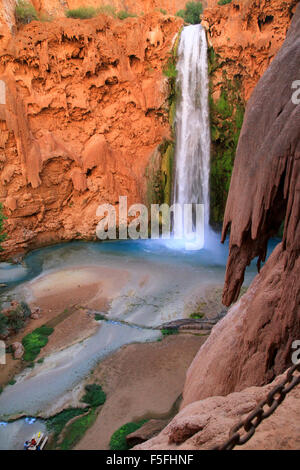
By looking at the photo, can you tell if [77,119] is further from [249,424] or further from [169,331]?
[249,424]

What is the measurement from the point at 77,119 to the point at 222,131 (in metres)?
8.62

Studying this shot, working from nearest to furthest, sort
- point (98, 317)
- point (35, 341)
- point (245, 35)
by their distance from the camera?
point (35, 341) → point (98, 317) → point (245, 35)

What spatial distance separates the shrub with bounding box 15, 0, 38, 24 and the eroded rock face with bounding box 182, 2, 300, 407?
1714 cm

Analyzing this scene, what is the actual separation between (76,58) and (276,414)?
18.8 m

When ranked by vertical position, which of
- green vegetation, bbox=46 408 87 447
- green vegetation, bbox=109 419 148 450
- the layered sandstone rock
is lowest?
green vegetation, bbox=46 408 87 447

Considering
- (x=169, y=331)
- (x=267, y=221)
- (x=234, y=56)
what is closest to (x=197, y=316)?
(x=169, y=331)

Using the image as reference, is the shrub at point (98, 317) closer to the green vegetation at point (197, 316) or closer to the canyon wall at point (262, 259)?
the green vegetation at point (197, 316)

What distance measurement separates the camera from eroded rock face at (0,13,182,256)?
1562 centimetres

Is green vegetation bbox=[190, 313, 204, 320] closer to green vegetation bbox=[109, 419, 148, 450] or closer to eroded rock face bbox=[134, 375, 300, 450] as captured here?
green vegetation bbox=[109, 419, 148, 450]

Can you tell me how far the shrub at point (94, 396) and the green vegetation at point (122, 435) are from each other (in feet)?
3.13

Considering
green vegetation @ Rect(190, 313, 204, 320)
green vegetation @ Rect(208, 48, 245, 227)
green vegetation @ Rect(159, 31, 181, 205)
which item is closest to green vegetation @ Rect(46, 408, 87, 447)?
green vegetation @ Rect(190, 313, 204, 320)

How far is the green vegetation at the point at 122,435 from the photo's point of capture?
17.6 ft

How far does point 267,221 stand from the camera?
329 cm

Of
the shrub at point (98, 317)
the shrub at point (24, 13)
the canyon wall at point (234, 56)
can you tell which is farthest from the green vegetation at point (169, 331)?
the shrub at point (24, 13)
